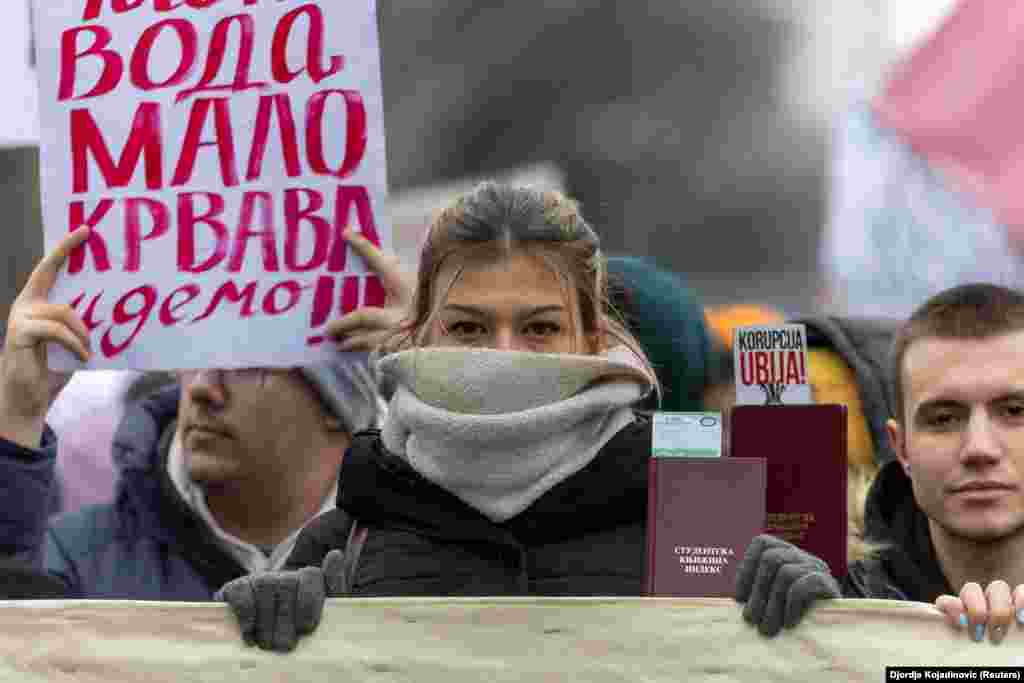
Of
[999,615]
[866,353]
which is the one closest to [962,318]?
[999,615]

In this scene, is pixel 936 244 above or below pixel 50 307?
above

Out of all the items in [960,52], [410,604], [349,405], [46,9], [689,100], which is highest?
[689,100]

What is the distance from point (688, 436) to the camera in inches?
124

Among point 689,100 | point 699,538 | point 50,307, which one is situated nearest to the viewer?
point 699,538

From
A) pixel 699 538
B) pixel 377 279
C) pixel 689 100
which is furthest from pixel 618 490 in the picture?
pixel 689 100

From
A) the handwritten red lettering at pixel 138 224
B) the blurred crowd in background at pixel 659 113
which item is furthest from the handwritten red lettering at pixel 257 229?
the blurred crowd in background at pixel 659 113

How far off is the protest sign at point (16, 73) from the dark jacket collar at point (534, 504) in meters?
2.11

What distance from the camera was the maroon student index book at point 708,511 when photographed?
10.2 ft

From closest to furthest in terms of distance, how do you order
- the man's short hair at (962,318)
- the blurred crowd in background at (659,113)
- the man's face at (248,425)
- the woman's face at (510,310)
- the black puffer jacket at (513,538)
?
the black puffer jacket at (513,538)
the woman's face at (510,310)
the man's short hair at (962,318)
the man's face at (248,425)
the blurred crowd in background at (659,113)

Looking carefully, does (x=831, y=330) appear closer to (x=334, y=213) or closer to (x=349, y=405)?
(x=349, y=405)

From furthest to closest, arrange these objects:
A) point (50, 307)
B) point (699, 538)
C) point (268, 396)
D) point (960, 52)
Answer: point (960, 52) → point (268, 396) → point (50, 307) → point (699, 538)

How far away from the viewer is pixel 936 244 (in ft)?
27.8

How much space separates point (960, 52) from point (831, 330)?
3.32 m

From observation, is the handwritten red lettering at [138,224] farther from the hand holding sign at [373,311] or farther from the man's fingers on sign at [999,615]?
the man's fingers on sign at [999,615]
